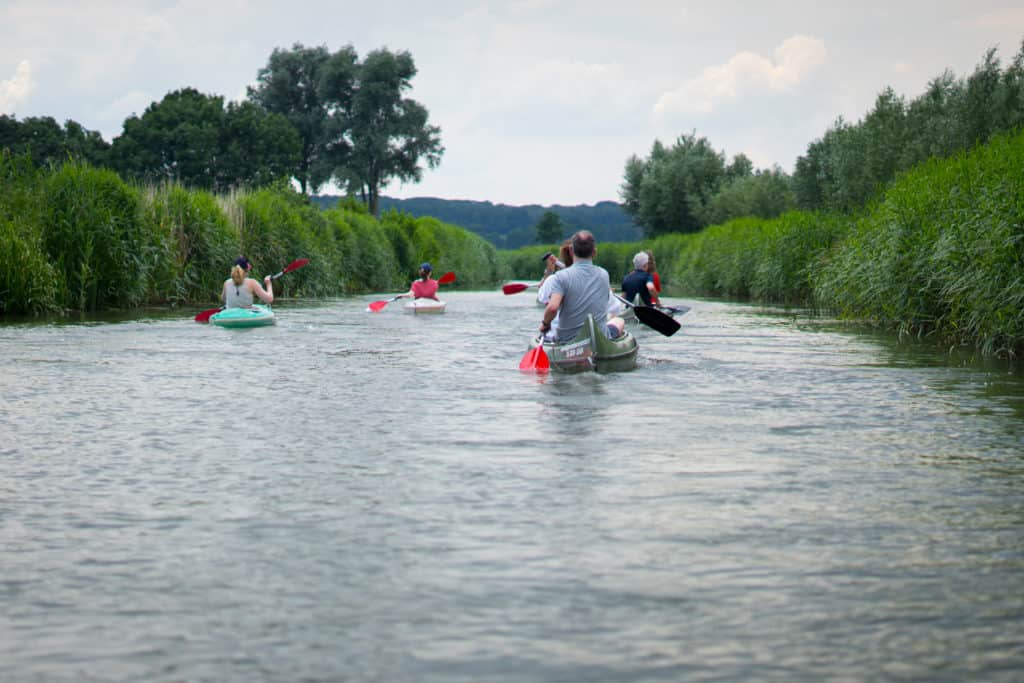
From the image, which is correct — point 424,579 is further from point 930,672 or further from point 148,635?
point 930,672

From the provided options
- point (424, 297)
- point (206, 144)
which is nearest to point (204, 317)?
point (424, 297)

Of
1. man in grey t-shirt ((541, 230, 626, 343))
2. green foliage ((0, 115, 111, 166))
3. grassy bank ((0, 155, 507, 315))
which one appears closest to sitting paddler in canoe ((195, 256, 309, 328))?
grassy bank ((0, 155, 507, 315))

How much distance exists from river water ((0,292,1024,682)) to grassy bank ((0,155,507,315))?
33.8 feet

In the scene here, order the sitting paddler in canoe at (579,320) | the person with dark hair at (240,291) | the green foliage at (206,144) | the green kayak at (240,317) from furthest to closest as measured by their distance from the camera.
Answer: the green foliage at (206,144) < the person with dark hair at (240,291) < the green kayak at (240,317) < the sitting paddler in canoe at (579,320)

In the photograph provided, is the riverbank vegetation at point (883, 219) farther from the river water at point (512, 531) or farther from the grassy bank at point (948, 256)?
the river water at point (512, 531)

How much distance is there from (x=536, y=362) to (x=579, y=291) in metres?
1.03

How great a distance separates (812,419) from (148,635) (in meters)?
6.08

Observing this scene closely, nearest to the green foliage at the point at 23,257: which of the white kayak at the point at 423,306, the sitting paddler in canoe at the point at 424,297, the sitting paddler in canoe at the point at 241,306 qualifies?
the sitting paddler in canoe at the point at 241,306

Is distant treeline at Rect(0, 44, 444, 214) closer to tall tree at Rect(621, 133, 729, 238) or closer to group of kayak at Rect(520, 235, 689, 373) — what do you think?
tall tree at Rect(621, 133, 729, 238)

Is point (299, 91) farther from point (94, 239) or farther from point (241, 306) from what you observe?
point (241, 306)

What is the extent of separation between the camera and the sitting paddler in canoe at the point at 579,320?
11734 mm

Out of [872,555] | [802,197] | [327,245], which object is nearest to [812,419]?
[872,555]

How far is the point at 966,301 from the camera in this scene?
43.2ft

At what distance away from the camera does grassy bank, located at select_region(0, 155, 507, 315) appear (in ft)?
67.4
